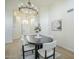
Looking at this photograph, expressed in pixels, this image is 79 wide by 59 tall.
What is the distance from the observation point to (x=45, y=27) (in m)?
7.13

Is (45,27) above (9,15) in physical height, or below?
below

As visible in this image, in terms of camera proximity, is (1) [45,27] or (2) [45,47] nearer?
(2) [45,47]
